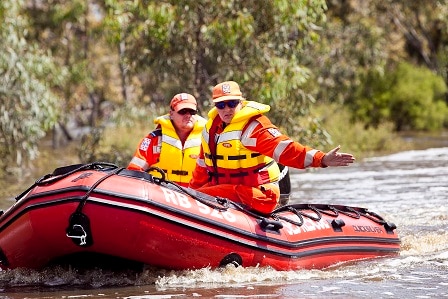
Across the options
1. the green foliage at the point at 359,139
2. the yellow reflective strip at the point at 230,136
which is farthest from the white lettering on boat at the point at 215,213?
the green foliage at the point at 359,139

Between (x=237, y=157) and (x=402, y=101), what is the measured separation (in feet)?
81.6

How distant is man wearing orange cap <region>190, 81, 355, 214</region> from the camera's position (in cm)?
872

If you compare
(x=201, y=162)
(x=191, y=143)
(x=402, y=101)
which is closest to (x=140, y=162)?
(x=191, y=143)

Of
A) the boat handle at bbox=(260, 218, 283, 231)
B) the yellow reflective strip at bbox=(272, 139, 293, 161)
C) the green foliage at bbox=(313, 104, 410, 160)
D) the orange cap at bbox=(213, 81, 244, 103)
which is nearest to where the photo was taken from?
the yellow reflective strip at bbox=(272, 139, 293, 161)

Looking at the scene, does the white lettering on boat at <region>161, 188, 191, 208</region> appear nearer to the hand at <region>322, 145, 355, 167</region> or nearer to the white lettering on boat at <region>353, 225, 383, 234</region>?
the hand at <region>322, 145, 355, 167</region>

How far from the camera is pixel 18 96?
62.7 ft

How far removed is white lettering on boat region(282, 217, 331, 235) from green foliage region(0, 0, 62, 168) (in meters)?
10.4

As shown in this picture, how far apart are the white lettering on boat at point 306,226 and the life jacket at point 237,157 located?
0.43 metres

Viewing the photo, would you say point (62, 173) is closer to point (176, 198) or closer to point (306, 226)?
point (176, 198)

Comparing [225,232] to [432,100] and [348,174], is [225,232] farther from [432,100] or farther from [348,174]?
[432,100]

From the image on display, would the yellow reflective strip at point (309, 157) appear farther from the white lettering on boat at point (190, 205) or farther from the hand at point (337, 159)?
the white lettering on boat at point (190, 205)

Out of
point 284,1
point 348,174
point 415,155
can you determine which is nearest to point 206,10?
point 284,1

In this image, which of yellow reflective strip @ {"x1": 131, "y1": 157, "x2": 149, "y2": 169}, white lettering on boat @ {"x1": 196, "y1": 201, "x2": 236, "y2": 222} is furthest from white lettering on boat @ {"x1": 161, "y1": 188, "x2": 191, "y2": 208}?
yellow reflective strip @ {"x1": 131, "y1": 157, "x2": 149, "y2": 169}

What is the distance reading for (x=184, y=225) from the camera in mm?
8133
